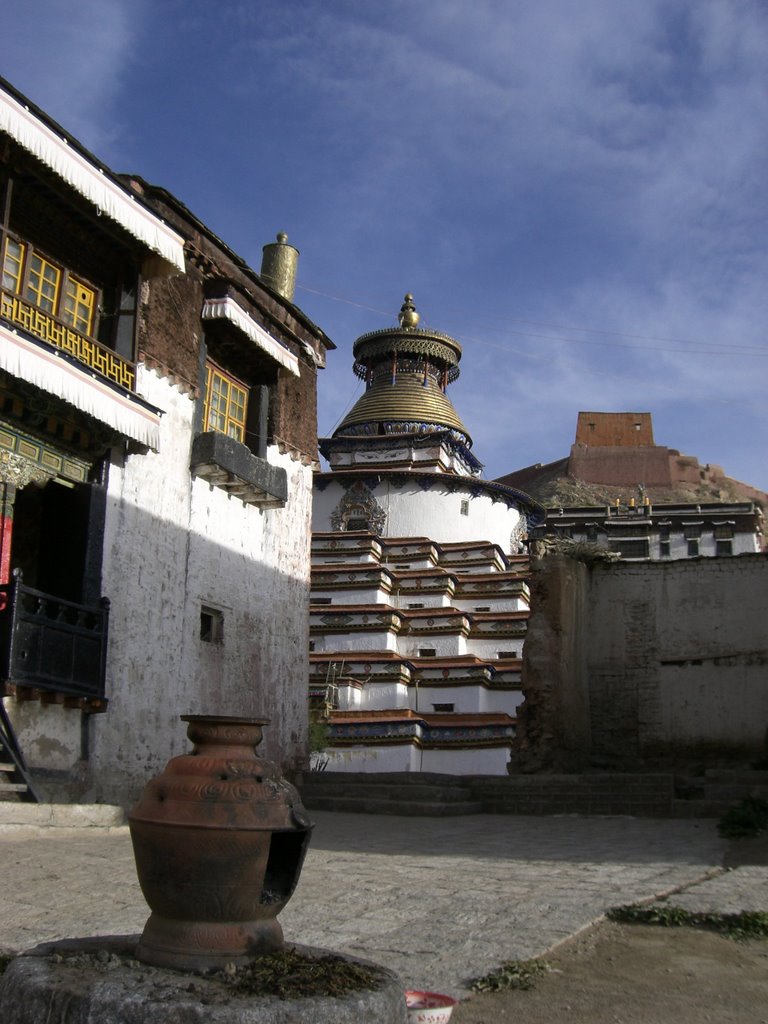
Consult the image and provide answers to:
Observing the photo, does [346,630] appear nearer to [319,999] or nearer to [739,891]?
[739,891]

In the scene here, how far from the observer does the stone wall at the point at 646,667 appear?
54.1 feet

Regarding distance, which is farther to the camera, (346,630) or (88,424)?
(346,630)

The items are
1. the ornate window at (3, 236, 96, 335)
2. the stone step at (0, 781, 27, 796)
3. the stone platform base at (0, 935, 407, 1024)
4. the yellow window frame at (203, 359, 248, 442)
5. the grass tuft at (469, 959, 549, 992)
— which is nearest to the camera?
the stone platform base at (0, 935, 407, 1024)

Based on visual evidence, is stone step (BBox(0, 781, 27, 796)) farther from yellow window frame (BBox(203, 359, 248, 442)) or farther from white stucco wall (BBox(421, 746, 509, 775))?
white stucco wall (BBox(421, 746, 509, 775))

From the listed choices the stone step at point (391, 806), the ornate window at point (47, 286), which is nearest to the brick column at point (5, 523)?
the ornate window at point (47, 286)

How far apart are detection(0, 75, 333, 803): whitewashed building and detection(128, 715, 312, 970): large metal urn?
26.3 feet

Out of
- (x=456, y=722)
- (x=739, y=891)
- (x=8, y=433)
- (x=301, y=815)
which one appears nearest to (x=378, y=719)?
(x=456, y=722)

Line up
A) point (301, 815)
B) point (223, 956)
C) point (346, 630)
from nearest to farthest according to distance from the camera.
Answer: point (223, 956), point (301, 815), point (346, 630)

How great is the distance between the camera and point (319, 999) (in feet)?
11.7

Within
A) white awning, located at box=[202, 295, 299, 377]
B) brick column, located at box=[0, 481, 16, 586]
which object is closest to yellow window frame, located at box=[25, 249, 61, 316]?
brick column, located at box=[0, 481, 16, 586]

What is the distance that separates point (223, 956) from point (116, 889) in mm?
3521

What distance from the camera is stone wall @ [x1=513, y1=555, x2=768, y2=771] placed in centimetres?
1650

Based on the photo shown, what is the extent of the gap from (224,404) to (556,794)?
8.37 m

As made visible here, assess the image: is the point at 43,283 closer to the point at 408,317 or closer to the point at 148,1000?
the point at 148,1000
